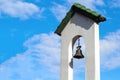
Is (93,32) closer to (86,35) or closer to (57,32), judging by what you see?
(86,35)

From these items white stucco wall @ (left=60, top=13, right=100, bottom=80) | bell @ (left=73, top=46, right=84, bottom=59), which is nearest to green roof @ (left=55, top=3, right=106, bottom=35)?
white stucco wall @ (left=60, top=13, right=100, bottom=80)

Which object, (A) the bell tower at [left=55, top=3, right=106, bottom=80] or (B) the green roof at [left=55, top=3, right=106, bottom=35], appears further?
(B) the green roof at [left=55, top=3, right=106, bottom=35]

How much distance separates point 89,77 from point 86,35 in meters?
1.62

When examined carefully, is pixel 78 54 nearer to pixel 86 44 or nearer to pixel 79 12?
pixel 86 44

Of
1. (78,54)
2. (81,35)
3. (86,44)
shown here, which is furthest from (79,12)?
(78,54)

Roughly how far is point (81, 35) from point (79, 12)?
93 cm

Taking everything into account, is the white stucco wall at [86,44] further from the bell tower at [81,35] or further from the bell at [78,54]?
the bell at [78,54]

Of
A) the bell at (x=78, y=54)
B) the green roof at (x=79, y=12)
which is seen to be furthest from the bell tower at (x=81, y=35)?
the bell at (x=78, y=54)

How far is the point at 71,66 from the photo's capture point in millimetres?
18688

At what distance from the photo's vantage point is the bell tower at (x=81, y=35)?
17828mm

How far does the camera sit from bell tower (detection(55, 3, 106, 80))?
58.5 ft

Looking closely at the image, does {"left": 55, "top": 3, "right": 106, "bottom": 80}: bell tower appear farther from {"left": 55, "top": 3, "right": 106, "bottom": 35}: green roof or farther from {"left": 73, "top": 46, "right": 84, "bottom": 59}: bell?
{"left": 73, "top": 46, "right": 84, "bottom": 59}: bell

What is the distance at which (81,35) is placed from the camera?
18422 millimetres

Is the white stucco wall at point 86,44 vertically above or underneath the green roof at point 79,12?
underneath
